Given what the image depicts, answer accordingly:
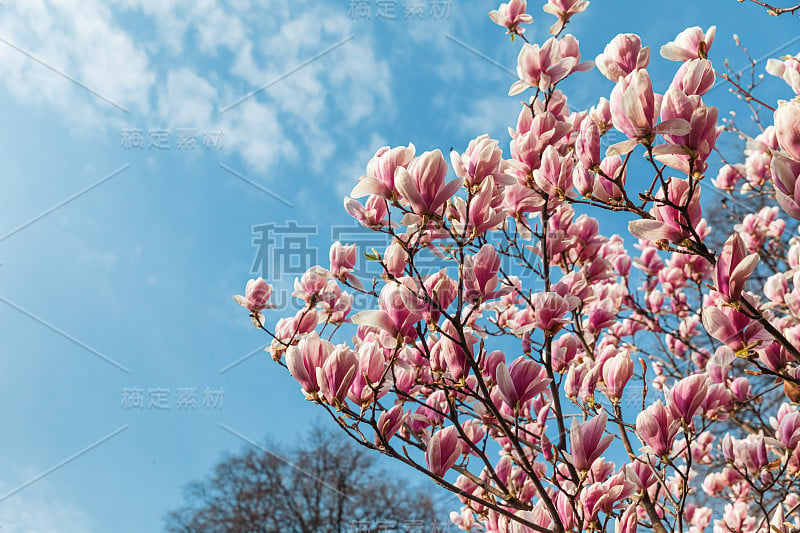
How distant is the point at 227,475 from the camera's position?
32.5 feet

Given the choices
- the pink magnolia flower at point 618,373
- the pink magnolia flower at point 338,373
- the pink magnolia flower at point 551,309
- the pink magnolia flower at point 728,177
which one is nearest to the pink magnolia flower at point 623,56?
the pink magnolia flower at point 551,309

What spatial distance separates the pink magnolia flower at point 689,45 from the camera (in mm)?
1280

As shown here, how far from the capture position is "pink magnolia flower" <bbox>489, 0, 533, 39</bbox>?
1770 millimetres

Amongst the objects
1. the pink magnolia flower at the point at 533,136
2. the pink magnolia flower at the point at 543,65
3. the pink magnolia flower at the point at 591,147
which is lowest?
the pink magnolia flower at the point at 591,147

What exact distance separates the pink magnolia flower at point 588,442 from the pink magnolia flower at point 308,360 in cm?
52

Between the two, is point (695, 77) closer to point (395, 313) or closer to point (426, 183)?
point (426, 183)

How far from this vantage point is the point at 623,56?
1.26 metres

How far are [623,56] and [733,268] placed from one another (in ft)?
2.01

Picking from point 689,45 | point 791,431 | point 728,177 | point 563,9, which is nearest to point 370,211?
point 689,45

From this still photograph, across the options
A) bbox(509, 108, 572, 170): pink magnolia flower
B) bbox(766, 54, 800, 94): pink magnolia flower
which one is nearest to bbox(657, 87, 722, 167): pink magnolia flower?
bbox(509, 108, 572, 170): pink magnolia flower

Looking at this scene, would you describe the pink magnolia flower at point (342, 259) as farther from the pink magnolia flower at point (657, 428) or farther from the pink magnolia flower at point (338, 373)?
the pink magnolia flower at point (657, 428)

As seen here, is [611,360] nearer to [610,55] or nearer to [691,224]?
[691,224]

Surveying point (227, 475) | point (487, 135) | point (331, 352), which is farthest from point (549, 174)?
point (227, 475)

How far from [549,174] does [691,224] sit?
337 millimetres
